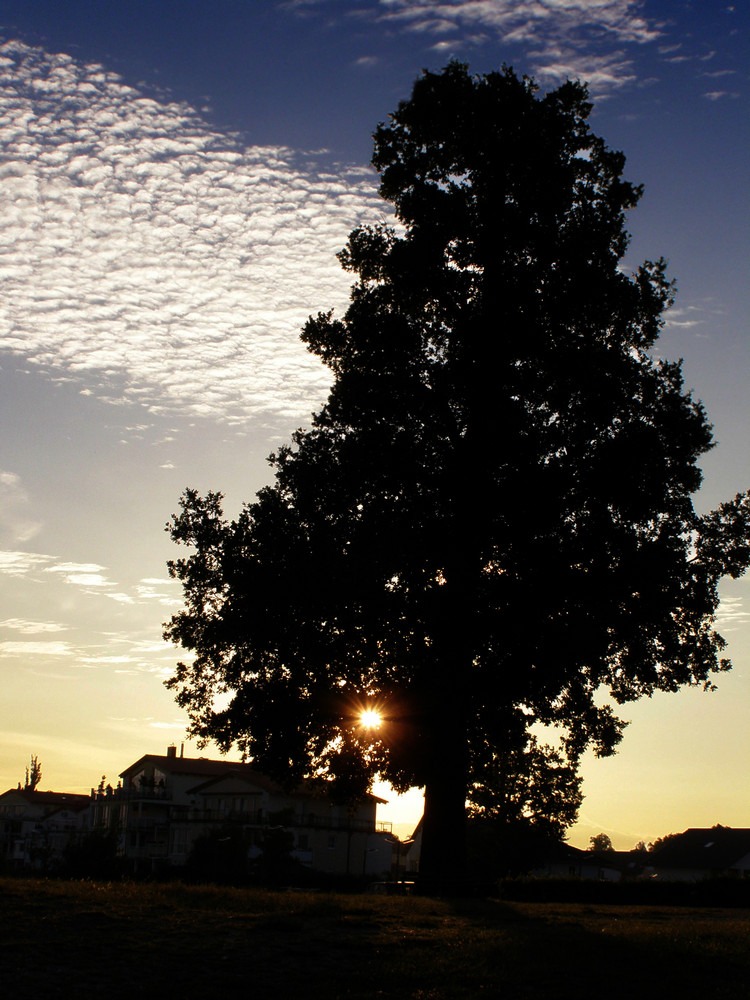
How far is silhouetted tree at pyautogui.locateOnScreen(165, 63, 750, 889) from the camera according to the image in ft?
74.8

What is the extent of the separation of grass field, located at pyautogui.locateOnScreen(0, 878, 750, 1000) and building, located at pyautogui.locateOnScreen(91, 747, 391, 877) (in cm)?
6241

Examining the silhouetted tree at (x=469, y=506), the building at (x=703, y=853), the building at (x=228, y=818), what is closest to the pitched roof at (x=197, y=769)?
the building at (x=228, y=818)

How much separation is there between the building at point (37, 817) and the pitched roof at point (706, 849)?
63823 millimetres

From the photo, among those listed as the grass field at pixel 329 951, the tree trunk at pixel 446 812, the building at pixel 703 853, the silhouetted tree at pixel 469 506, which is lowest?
the building at pixel 703 853

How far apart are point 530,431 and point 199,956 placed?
15.2 meters

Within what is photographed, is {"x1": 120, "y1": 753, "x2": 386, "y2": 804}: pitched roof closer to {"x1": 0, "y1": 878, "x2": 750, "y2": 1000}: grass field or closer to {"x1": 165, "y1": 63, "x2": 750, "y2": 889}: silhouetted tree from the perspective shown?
{"x1": 165, "y1": 63, "x2": 750, "y2": 889}: silhouetted tree

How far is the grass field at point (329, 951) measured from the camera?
1032 centimetres

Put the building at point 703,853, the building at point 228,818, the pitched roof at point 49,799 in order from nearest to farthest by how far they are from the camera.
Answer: the building at point 228,818
the building at point 703,853
the pitched roof at point 49,799

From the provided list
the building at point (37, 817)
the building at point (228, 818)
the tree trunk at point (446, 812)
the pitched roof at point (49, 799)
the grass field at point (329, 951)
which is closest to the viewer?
the grass field at point (329, 951)

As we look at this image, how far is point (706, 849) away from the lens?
97625mm

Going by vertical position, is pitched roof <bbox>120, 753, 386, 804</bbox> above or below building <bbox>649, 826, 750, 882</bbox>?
above

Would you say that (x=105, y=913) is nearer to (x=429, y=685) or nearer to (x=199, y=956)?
(x=199, y=956)

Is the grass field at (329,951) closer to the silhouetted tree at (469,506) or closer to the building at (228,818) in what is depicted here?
the silhouetted tree at (469,506)

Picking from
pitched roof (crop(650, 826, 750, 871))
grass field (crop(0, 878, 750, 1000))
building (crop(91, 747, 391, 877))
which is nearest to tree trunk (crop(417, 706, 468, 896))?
grass field (crop(0, 878, 750, 1000))
